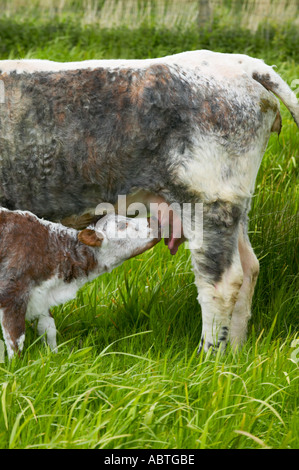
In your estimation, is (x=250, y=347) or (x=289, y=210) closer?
(x=250, y=347)

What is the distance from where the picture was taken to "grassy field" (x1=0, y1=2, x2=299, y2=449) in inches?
134

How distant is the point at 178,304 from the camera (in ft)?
16.4

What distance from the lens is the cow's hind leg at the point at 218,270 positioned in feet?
14.3

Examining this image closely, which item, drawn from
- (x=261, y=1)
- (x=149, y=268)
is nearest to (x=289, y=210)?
(x=149, y=268)

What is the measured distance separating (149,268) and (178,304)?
64cm

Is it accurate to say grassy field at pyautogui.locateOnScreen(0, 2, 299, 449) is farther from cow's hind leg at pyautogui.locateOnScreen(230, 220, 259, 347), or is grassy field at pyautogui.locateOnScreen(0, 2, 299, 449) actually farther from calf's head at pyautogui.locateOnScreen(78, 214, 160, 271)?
calf's head at pyautogui.locateOnScreen(78, 214, 160, 271)

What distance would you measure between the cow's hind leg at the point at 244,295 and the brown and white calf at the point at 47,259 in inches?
24.1

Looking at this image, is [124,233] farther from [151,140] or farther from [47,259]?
[151,140]

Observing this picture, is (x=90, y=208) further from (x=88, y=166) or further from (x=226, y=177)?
(x=226, y=177)

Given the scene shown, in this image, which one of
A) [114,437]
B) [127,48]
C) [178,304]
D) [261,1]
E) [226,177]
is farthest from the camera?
[261,1]

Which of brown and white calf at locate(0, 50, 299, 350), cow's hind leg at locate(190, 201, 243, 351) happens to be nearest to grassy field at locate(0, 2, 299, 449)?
cow's hind leg at locate(190, 201, 243, 351)

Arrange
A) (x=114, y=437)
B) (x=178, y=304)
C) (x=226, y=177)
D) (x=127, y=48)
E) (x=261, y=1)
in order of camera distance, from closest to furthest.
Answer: (x=114, y=437) → (x=226, y=177) → (x=178, y=304) → (x=127, y=48) → (x=261, y=1)

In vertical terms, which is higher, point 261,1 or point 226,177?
point 261,1
